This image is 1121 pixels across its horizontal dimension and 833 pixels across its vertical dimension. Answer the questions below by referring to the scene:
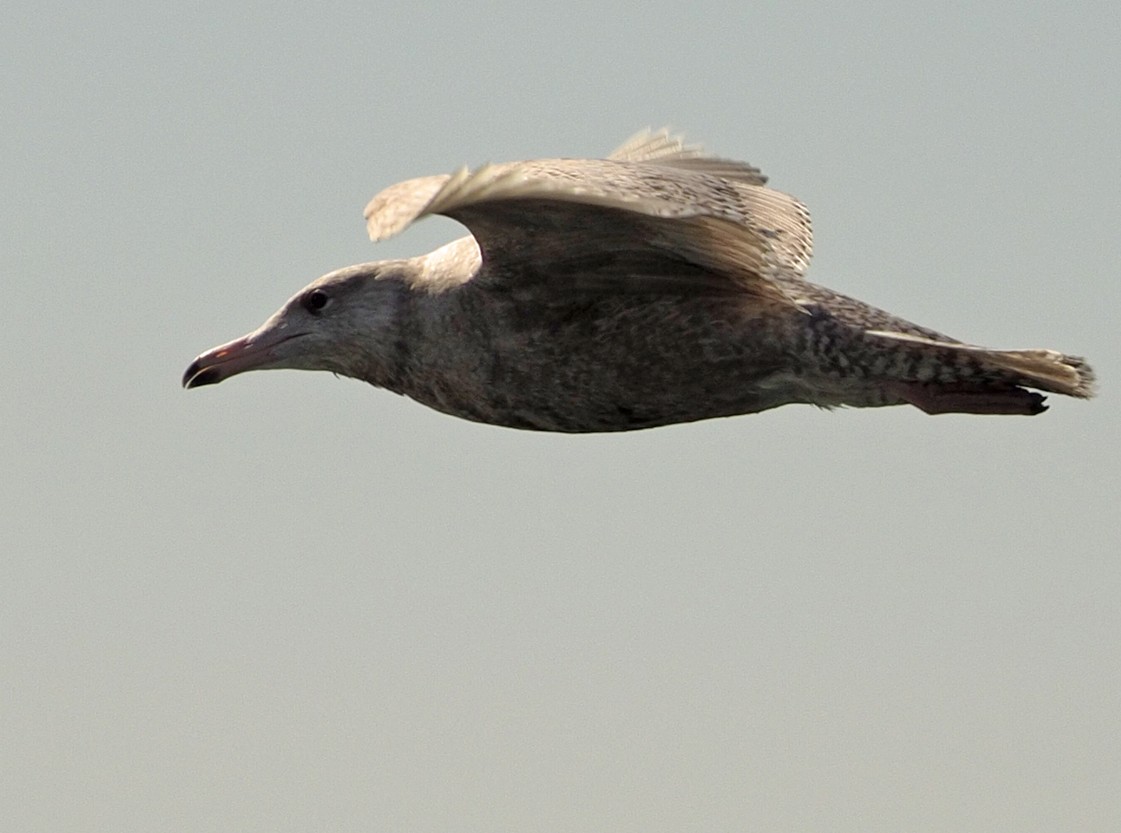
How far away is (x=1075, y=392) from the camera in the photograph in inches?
445

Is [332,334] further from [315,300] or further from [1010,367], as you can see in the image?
[1010,367]

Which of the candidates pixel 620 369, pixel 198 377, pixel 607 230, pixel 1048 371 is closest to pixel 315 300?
pixel 198 377

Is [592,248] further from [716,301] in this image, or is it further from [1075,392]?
[1075,392]

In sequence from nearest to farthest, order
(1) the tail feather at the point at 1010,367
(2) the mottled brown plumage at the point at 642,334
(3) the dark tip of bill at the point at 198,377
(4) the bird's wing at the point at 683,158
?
(2) the mottled brown plumage at the point at 642,334
(1) the tail feather at the point at 1010,367
(3) the dark tip of bill at the point at 198,377
(4) the bird's wing at the point at 683,158

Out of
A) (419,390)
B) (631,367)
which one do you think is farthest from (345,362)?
(631,367)

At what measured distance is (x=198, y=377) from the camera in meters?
12.7

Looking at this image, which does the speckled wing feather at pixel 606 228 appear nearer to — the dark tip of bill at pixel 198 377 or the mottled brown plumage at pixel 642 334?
the mottled brown plumage at pixel 642 334

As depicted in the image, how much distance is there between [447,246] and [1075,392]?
342 cm

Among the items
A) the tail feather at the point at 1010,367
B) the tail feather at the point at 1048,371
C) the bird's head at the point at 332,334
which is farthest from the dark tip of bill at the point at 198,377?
the tail feather at the point at 1048,371

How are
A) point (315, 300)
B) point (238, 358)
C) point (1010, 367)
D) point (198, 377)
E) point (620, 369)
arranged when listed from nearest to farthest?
1. point (1010, 367)
2. point (620, 369)
3. point (315, 300)
4. point (238, 358)
5. point (198, 377)

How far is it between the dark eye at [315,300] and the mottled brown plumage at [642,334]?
1.64 feet

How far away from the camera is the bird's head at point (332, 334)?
12.0 metres

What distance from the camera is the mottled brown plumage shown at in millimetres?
11039

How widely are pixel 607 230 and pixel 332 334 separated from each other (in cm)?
206
